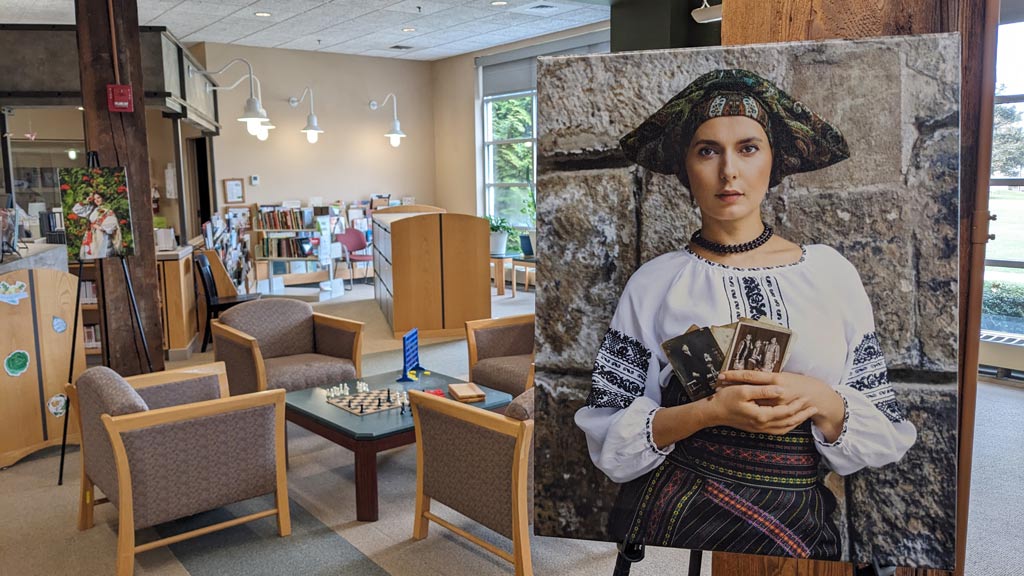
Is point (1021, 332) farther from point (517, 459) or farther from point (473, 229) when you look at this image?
point (517, 459)

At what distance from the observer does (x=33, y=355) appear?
14.5 ft

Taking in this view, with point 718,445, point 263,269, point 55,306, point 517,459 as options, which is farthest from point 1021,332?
point 263,269

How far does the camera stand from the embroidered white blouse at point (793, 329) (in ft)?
4.55

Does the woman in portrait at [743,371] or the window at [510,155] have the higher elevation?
the window at [510,155]

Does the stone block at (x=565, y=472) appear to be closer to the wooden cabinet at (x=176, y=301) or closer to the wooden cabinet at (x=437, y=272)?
the wooden cabinet at (x=176, y=301)

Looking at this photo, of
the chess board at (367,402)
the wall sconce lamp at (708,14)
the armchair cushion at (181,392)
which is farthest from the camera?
the wall sconce lamp at (708,14)

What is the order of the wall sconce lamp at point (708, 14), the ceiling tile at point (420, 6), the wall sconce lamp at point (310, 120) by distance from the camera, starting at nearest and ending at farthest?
the wall sconce lamp at point (708, 14) → the ceiling tile at point (420, 6) → the wall sconce lamp at point (310, 120)

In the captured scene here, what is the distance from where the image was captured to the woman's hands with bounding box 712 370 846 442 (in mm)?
1372

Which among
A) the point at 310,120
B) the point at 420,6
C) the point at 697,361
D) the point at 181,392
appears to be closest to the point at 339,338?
the point at 181,392

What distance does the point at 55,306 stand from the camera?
4.54m

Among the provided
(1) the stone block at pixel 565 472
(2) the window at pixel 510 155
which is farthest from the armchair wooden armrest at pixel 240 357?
(2) the window at pixel 510 155

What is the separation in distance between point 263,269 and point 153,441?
870cm

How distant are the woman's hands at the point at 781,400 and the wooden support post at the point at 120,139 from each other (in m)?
4.45

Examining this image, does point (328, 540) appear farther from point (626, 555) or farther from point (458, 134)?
point (458, 134)
